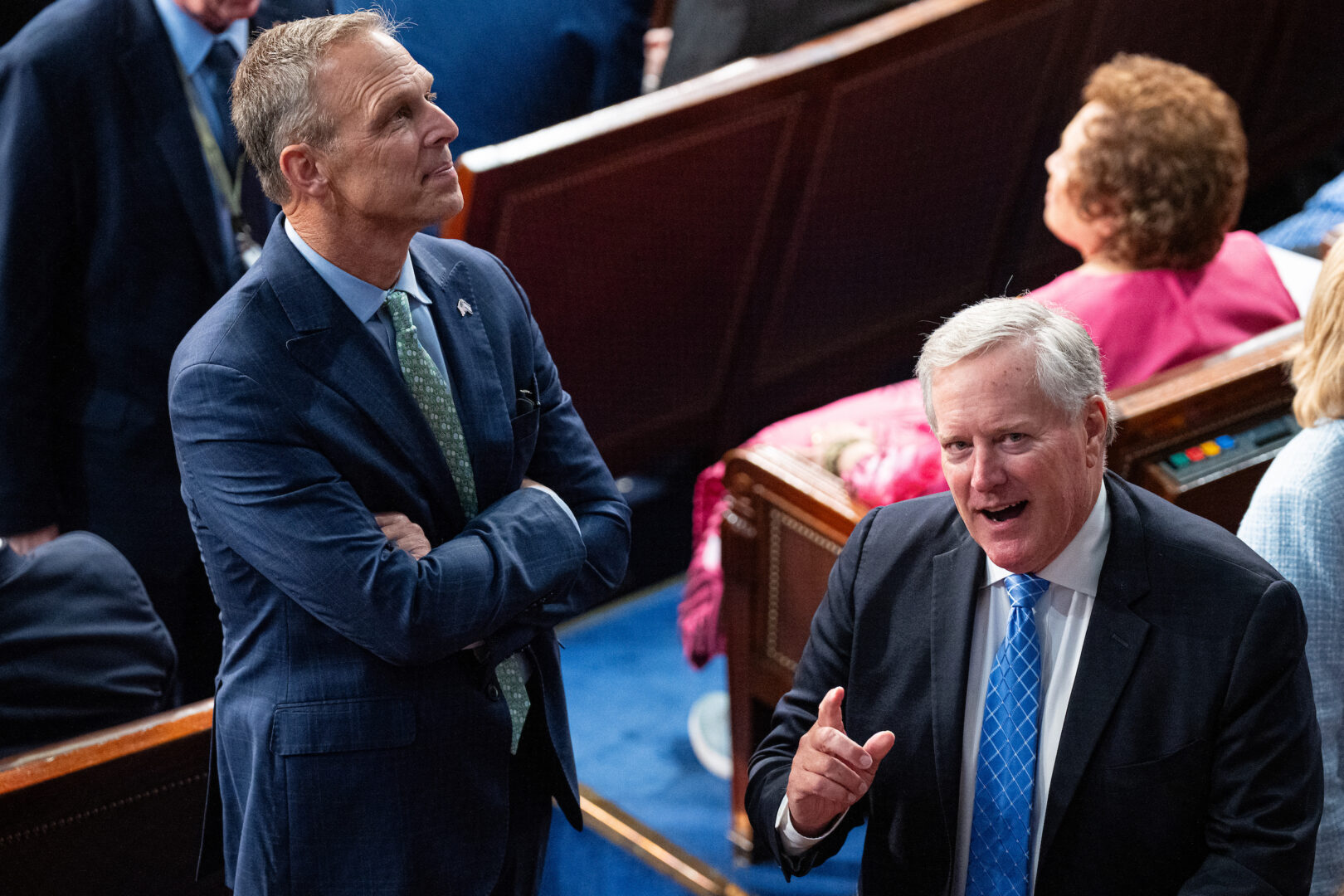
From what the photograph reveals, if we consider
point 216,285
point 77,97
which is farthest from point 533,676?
point 77,97

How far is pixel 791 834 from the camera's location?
1.80 m

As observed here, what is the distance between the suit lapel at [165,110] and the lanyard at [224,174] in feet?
0.04

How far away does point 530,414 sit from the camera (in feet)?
6.66

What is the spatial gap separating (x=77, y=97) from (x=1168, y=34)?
2.94m

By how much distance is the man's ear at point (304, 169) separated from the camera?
5.96 ft

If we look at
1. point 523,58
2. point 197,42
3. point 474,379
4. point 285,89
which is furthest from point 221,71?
point 474,379

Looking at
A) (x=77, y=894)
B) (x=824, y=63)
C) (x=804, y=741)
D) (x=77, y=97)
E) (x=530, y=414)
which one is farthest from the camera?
(x=824, y=63)

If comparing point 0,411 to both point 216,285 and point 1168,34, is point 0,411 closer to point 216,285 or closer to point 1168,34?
point 216,285

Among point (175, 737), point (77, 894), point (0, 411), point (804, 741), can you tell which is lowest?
point (77, 894)

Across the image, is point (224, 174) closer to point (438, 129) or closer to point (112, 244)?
point (112, 244)

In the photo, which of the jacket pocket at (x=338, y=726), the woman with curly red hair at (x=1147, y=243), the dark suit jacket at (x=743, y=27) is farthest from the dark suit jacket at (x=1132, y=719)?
the dark suit jacket at (x=743, y=27)

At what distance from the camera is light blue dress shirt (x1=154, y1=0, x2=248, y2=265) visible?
2596 mm

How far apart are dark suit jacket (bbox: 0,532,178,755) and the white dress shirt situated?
3.69ft

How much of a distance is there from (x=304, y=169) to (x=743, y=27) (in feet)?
6.17
